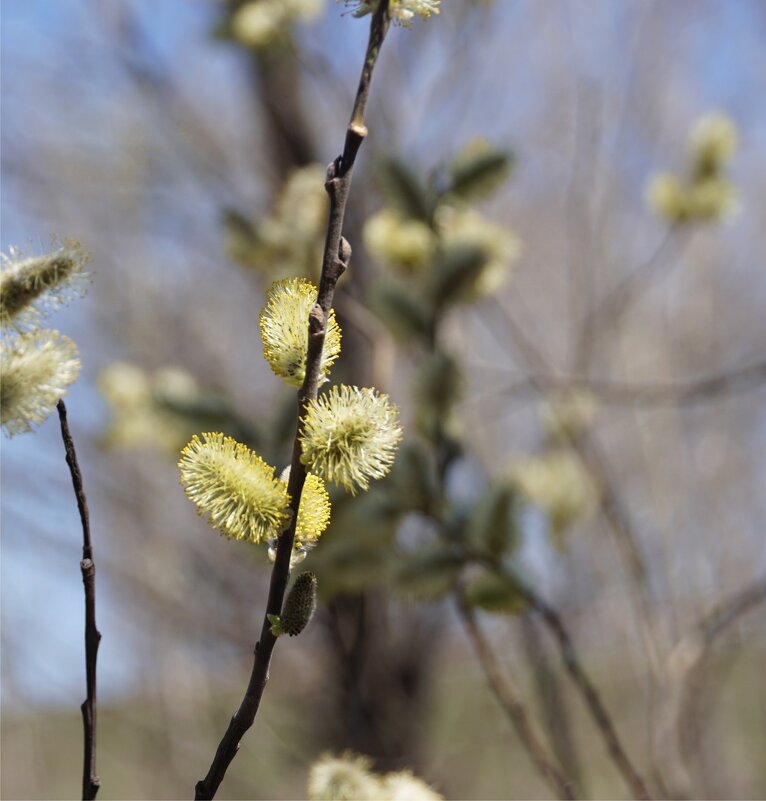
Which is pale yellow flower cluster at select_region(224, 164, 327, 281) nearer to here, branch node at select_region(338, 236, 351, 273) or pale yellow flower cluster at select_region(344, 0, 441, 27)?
pale yellow flower cluster at select_region(344, 0, 441, 27)

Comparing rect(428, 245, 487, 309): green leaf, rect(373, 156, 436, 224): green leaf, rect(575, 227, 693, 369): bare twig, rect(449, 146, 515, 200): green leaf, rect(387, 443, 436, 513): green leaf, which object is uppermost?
rect(575, 227, 693, 369): bare twig

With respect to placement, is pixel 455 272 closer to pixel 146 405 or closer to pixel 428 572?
pixel 428 572

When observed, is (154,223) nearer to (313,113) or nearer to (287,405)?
(313,113)

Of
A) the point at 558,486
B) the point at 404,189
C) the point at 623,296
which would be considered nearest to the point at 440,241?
the point at 404,189

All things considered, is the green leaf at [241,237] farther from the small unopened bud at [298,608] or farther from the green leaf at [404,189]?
the small unopened bud at [298,608]

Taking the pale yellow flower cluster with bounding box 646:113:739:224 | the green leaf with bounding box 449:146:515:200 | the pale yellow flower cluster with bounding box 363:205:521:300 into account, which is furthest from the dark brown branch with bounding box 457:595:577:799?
the pale yellow flower cluster with bounding box 646:113:739:224

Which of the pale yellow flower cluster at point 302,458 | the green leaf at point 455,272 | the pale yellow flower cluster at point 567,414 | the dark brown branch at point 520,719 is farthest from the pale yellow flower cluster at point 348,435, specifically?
the pale yellow flower cluster at point 567,414
